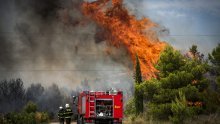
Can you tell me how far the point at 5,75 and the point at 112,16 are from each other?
23.1 metres

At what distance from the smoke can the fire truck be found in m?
44.0

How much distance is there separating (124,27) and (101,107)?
46.5 meters

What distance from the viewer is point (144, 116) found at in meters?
38.5

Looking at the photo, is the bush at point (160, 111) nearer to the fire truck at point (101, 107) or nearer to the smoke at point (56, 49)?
the fire truck at point (101, 107)

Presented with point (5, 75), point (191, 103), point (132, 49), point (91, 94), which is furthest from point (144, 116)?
point (5, 75)

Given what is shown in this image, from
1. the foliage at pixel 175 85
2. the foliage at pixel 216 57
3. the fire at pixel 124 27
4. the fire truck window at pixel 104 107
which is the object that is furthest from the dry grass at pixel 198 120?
the fire at pixel 124 27

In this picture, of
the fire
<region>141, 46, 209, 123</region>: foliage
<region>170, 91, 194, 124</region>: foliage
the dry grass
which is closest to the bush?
<region>141, 46, 209, 123</region>: foliage

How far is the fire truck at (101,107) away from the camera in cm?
3009

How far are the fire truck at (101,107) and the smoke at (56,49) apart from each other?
44.0m

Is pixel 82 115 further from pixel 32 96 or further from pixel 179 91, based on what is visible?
pixel 32 96

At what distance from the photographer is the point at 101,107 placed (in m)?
31.0

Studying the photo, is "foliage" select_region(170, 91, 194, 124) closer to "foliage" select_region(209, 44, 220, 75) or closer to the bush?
the bush

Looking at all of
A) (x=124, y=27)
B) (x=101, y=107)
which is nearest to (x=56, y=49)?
(x=124, y=27)

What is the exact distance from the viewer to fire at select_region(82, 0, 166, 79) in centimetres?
7294
